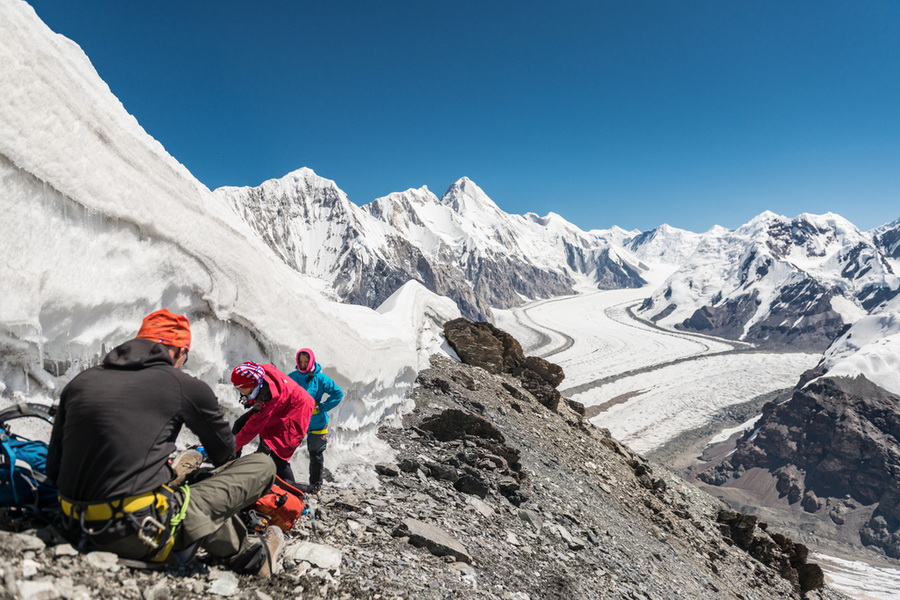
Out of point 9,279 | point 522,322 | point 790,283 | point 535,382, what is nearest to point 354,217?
point 522,322

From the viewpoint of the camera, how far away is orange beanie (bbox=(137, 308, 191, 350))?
2.69 metres

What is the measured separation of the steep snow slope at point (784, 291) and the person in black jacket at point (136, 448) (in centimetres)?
13418

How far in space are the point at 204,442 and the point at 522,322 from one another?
11848 cm

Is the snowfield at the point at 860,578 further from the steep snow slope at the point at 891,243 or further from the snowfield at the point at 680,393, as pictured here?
the steep snow slope at the point at 891,243

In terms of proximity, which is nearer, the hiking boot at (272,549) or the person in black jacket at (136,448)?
the person in black jacket at (136,448)

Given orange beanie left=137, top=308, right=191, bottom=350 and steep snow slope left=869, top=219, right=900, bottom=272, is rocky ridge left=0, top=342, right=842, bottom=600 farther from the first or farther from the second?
steep snow slope left=869, top=219, right=900, bottom=272

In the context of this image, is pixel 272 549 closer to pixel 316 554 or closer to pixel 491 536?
pixel 316 554

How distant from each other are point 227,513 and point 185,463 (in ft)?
2.37

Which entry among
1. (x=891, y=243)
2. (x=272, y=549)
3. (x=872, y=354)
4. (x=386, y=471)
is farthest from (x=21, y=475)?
(x=891, y=243)

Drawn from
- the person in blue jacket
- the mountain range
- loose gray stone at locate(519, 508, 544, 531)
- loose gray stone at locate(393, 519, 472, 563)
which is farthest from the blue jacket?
the mountain range

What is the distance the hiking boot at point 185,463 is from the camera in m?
3.00

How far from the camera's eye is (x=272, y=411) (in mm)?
3980

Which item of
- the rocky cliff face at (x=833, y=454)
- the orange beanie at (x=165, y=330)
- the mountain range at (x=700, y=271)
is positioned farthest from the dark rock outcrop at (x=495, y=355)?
the mountain range at (x=700, y=271)

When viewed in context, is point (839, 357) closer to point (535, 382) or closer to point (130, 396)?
point (535, 382)
